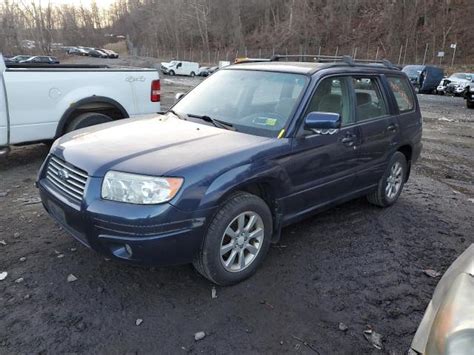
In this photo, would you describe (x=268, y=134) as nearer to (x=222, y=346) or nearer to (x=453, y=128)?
(x=222, y=346)

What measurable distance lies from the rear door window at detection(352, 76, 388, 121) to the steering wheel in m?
1.09

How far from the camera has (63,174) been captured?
3.14m

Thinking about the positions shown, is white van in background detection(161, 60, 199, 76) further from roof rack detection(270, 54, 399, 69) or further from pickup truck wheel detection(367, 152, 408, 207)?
pickup truck wheel detection(367, 152, 408, 207)

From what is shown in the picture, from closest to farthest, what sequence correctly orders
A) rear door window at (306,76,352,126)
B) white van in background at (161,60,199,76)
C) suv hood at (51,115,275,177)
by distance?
suv hood at (51,115,275,177) < rear door window at (306,76,352,126) < white van in background at (161,60,199,76)

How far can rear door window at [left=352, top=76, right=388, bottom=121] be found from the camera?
166 inches

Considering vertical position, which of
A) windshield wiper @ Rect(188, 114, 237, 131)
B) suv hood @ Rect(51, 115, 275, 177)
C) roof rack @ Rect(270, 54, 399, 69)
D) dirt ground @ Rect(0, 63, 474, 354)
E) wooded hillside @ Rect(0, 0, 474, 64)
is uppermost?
wooded hillside @ Rect(0, 0, 474, 64)

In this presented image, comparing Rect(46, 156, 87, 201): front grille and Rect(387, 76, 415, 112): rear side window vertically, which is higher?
Rect(387, 76, 415, 112): rear side window

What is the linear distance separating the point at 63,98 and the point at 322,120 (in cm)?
416

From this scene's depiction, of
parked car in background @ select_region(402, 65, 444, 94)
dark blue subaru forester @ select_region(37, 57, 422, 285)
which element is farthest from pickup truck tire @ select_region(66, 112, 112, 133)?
parked car in background @ select_region(402, 65, 444, 94)

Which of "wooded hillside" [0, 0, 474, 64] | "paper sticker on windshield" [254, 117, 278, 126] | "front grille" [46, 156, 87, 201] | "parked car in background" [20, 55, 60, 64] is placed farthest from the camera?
"wooded hillside" [0, 0, 474, 64]

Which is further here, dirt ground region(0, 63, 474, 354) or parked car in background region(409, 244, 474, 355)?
dirt ground region(0, 63, 474, 354)

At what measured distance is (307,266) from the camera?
11.8ft

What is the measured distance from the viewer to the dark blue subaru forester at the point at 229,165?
2.72 m

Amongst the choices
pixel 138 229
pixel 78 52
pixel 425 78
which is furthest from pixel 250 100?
pixel 78 52
